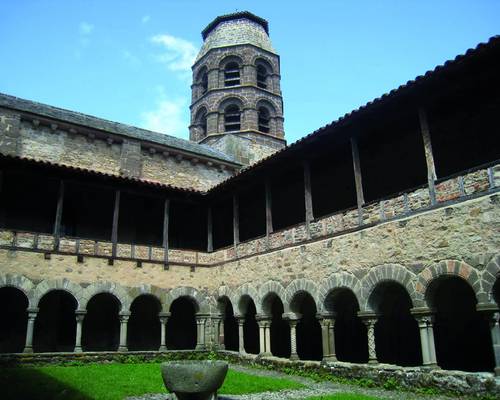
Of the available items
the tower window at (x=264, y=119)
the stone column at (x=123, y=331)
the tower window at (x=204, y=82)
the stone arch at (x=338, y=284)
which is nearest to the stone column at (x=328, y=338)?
the stone arch at (x=338, y=284)

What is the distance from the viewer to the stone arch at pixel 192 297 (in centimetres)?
1647

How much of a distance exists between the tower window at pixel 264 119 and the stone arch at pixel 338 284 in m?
17.3

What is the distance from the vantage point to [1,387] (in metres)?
9.32

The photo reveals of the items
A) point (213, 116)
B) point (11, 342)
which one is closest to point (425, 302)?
point (11, 342)

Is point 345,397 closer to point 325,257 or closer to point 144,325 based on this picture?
point 325,257

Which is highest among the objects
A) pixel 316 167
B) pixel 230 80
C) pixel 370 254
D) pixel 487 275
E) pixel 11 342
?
pixel 230 80

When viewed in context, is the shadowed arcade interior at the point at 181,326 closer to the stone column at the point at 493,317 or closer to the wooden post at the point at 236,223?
the wooden post at the point at 236,223

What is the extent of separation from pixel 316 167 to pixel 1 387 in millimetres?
11037

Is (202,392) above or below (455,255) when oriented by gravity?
below

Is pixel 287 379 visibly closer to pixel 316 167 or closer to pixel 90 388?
pixel 90 388

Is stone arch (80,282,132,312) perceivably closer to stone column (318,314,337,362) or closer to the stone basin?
stone column (318,314,337,362)

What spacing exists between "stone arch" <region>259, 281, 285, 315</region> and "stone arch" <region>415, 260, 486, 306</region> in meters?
4.88

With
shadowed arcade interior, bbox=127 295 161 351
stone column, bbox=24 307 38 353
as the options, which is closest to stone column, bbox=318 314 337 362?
shadowed arcade interior, bbox=127 295 161 351

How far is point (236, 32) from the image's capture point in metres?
29.2
